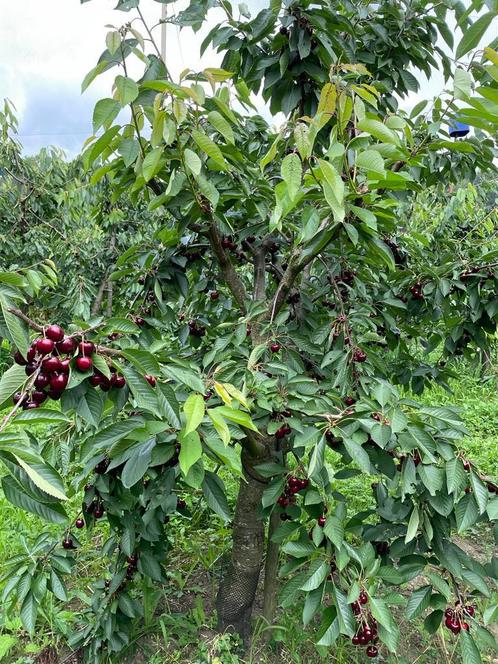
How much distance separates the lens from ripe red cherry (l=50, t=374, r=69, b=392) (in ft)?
2.57

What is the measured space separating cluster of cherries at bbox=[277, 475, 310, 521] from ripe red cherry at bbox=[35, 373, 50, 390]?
0.74 m

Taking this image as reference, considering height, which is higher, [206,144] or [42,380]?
[206,144]

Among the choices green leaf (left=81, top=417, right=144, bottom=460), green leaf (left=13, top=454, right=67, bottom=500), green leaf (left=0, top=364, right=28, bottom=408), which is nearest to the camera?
green leaf (left=13, top=454, right=67, bottom=500)

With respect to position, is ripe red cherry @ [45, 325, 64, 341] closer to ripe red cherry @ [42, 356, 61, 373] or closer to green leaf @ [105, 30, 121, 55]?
ripe red cherry @ [42, 356, 61, 373]

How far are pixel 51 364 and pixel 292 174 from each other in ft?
1.89

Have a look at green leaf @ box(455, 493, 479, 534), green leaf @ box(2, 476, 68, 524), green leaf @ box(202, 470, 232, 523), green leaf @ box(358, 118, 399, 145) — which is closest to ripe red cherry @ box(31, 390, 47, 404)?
green leaf @ box(2, 476, 68, 524)

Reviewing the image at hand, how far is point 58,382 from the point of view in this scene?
2.57ft

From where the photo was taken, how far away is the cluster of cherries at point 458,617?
Result: 1.20m

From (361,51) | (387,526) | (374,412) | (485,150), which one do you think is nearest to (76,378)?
(374,412)

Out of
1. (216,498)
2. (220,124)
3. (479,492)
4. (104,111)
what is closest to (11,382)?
(216,498)

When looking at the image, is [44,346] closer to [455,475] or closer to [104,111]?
[104,111]

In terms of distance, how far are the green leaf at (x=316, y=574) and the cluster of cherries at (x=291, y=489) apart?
18cm

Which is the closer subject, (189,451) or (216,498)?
(189,451)

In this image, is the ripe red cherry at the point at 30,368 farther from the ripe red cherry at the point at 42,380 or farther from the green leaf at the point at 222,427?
the green leaf at the point at 222,427
